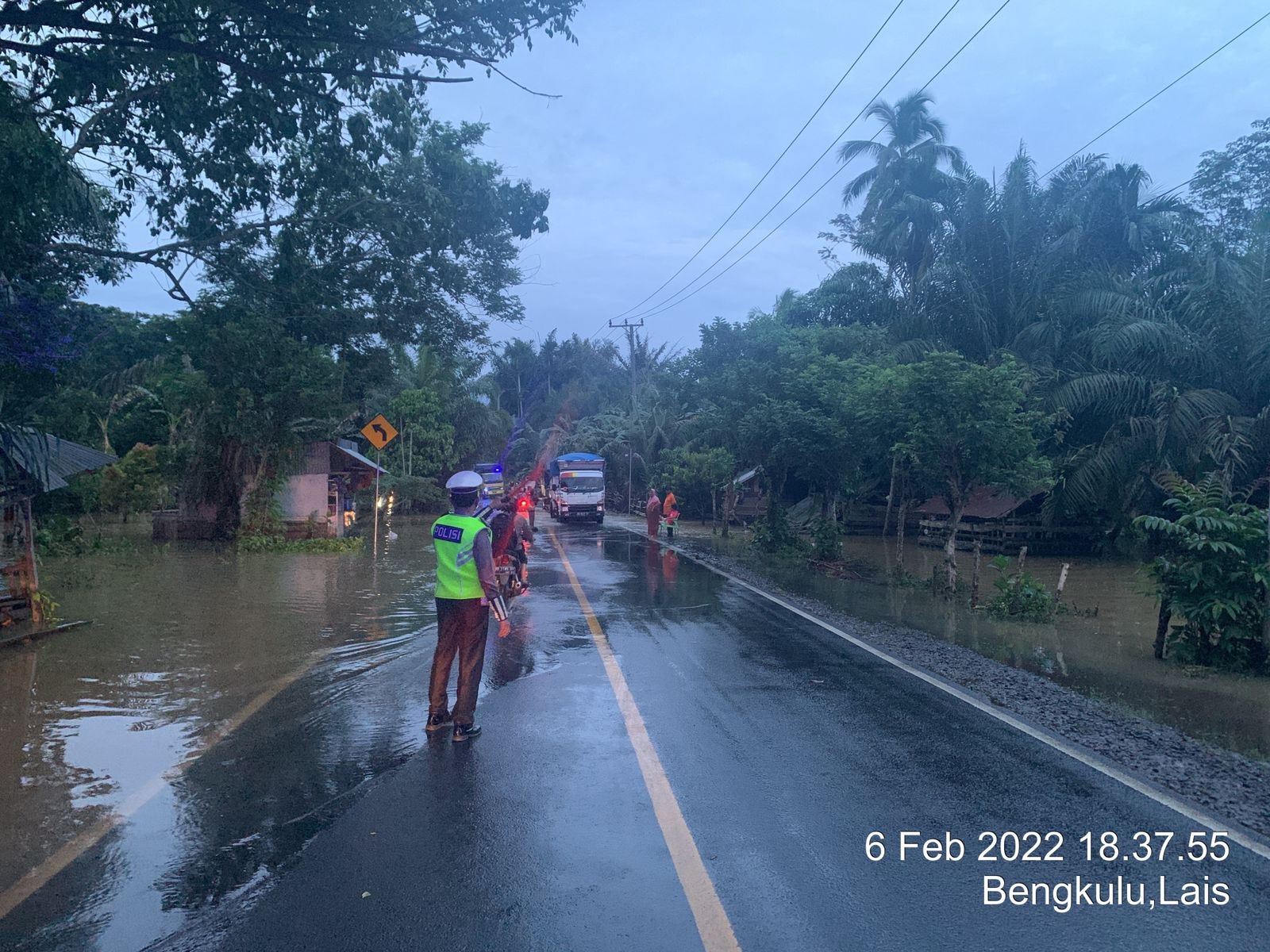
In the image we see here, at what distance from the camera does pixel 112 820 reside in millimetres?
5473

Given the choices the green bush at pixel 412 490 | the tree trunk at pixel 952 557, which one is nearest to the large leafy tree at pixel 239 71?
the tree trunk at pixel 952 557

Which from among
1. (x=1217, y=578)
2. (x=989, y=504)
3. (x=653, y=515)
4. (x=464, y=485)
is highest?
(x=989, y=504)

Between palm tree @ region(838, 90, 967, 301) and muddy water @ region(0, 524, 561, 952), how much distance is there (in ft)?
94.2

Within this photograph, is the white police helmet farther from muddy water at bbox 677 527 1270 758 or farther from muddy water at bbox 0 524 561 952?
muddy water at bbox 677 527 1270 758

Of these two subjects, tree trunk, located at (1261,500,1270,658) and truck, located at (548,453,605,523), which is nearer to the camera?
tree trunk, located at (1261,500,1270,658)

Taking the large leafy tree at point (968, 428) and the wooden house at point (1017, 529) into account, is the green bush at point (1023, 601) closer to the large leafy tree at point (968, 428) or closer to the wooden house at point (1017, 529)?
the large leafy tree at point (968, 428)

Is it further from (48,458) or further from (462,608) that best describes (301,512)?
(462,608)

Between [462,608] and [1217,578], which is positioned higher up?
[1217,578]

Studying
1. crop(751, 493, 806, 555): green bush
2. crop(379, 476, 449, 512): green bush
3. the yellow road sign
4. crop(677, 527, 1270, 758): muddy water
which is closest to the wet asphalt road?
crop(677, 527, 1270, 758): muddy water

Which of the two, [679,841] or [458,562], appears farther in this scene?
[458,562]

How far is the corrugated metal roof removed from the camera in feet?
34.1

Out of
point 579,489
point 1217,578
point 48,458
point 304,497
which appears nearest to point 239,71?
point 48,458

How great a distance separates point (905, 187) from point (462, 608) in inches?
1482

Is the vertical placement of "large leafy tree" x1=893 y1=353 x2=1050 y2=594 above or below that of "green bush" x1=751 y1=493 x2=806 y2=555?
above
